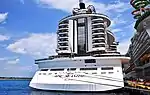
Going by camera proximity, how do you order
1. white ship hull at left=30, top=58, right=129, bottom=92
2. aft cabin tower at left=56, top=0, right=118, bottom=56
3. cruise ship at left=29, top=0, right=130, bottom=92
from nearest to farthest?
white ship hull at left=30, top=58, right=129, bottom=92 → cruise ship at left=29, top=0, right=130, bottom=92 → aft cabin tower at left=56, top=0, right=118, bottom=56

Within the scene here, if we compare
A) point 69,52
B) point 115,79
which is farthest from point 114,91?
point 69,52

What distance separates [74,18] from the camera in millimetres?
84312

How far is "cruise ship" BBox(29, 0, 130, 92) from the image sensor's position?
204 ft

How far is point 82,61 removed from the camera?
67062 millimetres

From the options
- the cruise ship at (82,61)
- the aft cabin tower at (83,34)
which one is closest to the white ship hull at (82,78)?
the cruise ship at (82,61)

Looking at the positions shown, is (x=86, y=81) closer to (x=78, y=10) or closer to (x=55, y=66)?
(x=55, y=66)

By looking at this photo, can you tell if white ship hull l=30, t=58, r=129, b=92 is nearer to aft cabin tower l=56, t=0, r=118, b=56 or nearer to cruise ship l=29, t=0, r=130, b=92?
cruise ship l=29, t=0, r=130, b=92

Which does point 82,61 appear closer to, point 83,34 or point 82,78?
point 82,78

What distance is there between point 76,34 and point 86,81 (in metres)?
23.0

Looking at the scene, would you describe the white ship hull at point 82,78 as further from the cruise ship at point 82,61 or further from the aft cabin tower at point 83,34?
the aft cabin tower at point 83,34

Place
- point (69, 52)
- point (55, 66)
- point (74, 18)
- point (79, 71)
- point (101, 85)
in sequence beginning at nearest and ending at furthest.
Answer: point (101, 85) < point (79, 71) < point (55, 66) < point (69, 52) < point (74, 18)

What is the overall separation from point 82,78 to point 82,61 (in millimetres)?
5690

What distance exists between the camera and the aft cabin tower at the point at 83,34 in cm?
7631

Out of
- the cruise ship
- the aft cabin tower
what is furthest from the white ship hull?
the aft cabin tower
